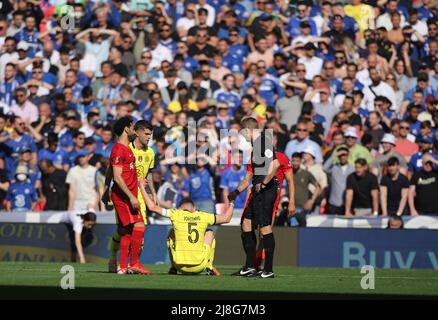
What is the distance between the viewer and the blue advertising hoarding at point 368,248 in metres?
20.5

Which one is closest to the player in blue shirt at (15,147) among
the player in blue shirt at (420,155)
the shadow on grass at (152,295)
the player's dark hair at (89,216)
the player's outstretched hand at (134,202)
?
the player's dark hair at (89,216)

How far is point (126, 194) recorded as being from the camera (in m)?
15.5

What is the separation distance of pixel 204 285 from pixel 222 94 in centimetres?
1108

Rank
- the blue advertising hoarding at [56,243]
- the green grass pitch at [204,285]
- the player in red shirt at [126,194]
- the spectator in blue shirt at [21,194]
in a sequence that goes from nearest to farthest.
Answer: the green grass pitch at [204,285] → the player in red shirt at [126,194] → the blue advertising hoarding at [56,243] → the spectator in blue shirt at [21,194]

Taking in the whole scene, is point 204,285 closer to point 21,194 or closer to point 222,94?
point 21,194

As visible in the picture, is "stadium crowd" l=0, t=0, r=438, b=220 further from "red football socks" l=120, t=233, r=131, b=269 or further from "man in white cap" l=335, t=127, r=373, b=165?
"red football socks" l=120, t=233, r=131, b=269

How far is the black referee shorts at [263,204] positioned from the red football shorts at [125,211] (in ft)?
5.43

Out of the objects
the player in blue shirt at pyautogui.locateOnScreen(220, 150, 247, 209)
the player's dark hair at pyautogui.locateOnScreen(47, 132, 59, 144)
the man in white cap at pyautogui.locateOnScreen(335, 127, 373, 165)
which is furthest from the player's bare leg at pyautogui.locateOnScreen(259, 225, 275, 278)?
the player's dark hair at pyautogui.locateOnScreen(47, 132, 59, 144)

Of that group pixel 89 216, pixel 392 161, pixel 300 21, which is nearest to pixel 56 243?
pixel 89 216

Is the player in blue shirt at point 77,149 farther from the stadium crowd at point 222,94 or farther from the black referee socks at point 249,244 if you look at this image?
the black referee socks at point 249,244

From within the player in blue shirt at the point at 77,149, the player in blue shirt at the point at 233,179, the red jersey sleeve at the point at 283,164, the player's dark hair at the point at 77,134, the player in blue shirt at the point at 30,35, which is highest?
the player in blue shirt at the point at 30,35
